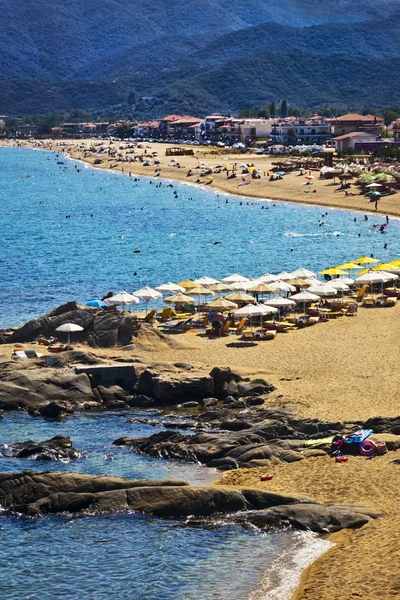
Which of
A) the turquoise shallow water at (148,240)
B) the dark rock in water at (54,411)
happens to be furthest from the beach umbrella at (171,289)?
the dark rock in water at (54,411)

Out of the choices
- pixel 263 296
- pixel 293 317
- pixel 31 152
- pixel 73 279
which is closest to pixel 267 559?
pixel 293 317

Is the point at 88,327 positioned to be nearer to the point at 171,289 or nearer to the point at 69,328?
the point at 69,328

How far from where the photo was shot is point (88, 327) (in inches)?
1292

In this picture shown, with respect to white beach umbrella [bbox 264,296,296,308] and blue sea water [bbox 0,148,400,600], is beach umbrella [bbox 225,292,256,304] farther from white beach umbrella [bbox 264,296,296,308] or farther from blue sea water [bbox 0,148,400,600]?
blue sea water [bbox 0,148,400,600]

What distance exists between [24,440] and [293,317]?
47.6 feet

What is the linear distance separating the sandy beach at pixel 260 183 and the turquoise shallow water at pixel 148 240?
6.66 ft

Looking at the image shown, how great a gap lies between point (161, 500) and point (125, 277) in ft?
100

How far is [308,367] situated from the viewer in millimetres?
29609

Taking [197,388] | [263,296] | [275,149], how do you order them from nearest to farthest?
1. [197,388]
2. [263,296]
3. [275,149]

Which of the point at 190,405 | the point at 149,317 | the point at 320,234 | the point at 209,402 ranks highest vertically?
the point at 149,317

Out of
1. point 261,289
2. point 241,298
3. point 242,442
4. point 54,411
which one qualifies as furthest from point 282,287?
point 242,442

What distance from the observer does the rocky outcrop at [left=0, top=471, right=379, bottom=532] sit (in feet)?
61.0

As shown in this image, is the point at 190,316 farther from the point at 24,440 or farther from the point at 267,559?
the point at 267,559

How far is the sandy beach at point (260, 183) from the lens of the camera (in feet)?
249
